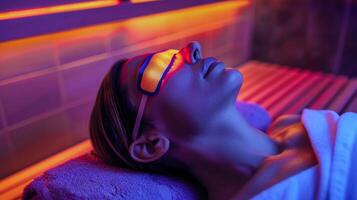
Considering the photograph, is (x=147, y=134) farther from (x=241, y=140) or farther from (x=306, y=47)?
(x=306, y=47)

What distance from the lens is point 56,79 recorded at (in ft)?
3.85

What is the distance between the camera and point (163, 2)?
1336 millimetres

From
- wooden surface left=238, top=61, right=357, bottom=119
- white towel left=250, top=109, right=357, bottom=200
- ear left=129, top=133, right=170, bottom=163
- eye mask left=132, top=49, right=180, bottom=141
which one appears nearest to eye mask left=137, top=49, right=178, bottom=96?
eye mask left=132, top=49, right=180, bottom=141

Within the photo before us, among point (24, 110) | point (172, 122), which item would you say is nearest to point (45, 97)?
point (24, 110)

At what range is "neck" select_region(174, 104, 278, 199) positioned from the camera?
0.86 metres

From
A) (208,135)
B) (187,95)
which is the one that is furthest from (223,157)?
(187,95)

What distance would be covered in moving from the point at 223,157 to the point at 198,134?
3.4 inches

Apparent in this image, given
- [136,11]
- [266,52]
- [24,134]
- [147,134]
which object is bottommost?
[266,52]

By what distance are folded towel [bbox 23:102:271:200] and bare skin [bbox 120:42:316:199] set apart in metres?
0.05

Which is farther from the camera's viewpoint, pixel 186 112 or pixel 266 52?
pixel 266 52

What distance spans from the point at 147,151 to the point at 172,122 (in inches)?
3.7

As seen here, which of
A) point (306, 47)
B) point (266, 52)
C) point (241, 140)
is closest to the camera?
point (241, 140)

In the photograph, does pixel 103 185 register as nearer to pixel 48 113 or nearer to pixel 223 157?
pixel 223 157

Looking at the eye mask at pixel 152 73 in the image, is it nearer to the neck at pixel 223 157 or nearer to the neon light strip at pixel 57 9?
the neck at pixel 223 157
